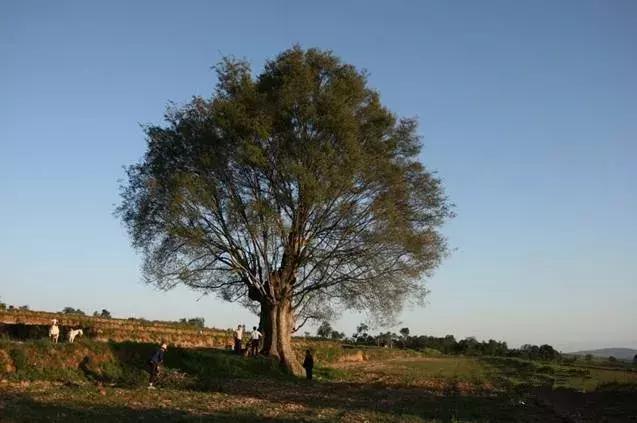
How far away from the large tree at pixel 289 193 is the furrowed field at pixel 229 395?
485cm

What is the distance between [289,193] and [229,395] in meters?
12.7

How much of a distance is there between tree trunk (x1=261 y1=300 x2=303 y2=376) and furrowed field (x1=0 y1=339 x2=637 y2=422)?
131 centimetres

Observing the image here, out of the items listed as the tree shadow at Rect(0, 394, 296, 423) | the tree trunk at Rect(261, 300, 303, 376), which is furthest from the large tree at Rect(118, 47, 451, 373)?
the tree shadow at Rect(0, 394, 296, 423)

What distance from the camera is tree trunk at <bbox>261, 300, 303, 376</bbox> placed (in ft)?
124

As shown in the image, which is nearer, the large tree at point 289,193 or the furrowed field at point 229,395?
the furrowed field at point 229,395

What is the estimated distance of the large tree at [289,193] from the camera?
114 feet

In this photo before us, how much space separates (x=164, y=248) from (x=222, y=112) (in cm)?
797

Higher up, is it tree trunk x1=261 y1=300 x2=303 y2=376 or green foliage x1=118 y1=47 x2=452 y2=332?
green foliage x1=118 y1=47 x2=452 y2=332

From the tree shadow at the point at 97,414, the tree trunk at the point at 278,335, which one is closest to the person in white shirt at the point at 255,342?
the tree trunk at the point at 278,335

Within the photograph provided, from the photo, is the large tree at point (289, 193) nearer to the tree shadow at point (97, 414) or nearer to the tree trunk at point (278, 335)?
the tree trunk at point (278, 335)

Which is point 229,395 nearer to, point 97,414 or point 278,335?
point 97,414

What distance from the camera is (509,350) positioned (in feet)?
378

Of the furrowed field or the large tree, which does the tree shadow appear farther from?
the large tree

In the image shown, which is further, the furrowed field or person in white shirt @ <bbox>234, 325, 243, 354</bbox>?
person in white shirt @ <bbox>234, 325, 243, 354</bbox>
